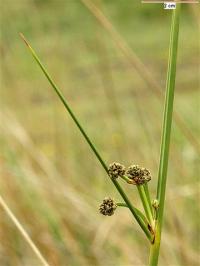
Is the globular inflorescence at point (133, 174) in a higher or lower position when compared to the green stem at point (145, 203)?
higher

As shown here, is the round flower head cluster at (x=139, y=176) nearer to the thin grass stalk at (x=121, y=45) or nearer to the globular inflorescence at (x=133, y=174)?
the globular inflorescence at (x=133, y=174)

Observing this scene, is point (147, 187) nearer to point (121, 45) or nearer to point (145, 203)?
point (145, 203)

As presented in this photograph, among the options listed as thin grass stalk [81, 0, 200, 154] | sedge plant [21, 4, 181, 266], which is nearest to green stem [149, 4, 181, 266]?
sedge plant [21, 4, 181, 266]

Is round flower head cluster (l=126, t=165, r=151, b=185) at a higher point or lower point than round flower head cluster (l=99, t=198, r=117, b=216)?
higher

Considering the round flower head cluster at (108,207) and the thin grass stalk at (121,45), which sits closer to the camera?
the round flower head cluster at (108,207)

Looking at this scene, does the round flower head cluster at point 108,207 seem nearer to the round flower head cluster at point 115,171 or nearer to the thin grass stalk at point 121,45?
the round flower head cluster at point 115,171

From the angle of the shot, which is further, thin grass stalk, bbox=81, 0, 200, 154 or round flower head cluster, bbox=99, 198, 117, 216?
thin grass stalk, bbox=81, 0, 200, 154

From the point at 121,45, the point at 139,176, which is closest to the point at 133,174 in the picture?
the point at 139,176

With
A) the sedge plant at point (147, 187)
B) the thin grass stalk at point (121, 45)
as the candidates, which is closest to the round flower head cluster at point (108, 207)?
the sedge plant at point (147, 187)

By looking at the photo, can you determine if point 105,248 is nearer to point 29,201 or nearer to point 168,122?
point 29,201

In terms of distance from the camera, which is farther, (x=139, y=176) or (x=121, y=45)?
(x=121, y=45)

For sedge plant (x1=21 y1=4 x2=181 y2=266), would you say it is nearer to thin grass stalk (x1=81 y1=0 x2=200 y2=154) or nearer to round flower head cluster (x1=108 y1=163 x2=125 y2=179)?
round flower head cluster (x1=108 y1=163 x2=125 y2=179)

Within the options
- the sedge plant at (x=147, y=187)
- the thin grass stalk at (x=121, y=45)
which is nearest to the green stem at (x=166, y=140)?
the sedge plant at (x=147, y=187)
